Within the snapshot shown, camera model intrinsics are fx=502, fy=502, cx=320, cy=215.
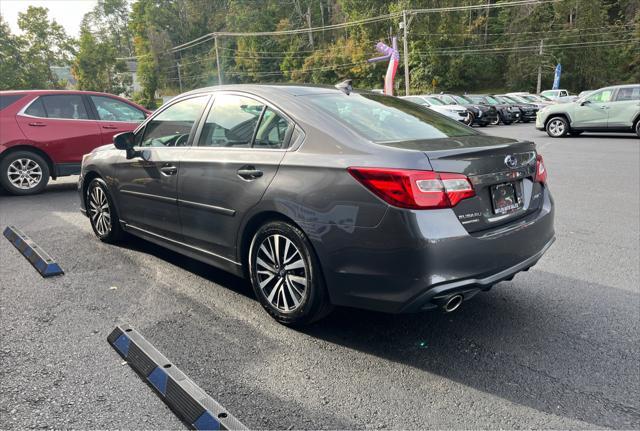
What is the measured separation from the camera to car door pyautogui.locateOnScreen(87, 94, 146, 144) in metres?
8.97

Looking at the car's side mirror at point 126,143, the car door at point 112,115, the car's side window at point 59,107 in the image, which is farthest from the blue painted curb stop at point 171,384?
Answer: the car's side window at point 59,107

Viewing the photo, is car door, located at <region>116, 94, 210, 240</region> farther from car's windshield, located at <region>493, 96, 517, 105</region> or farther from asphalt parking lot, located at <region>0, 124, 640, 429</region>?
car's windshield, located at <region>493, 96, 517, 105</region>

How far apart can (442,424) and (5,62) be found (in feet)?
168

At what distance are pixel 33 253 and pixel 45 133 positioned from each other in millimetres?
4344

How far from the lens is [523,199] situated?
3256mm

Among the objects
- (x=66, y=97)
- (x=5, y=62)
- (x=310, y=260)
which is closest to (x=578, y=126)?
(x=66, y=97)

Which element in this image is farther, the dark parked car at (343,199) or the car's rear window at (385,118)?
the car's rear window at (385,118)

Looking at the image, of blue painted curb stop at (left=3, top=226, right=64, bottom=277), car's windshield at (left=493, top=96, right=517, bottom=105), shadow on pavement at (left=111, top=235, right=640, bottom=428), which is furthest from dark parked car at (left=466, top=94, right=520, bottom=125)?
blue painted curb stop at (left=3, top=226, right=64, bottom=277)

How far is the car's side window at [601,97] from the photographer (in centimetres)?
1574

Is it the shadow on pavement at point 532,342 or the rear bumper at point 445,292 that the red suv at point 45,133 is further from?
the rear bumper at point 445,292

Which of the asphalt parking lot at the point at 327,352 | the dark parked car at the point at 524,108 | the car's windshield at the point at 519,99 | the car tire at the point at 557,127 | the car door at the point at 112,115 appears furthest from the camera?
the car's windshield at the point at 519,99

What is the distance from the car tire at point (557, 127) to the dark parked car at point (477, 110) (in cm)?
646

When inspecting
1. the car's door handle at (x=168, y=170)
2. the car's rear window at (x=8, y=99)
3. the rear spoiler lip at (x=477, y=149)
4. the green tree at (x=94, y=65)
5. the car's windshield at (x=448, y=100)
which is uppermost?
the green tree at (x=94, y=65)

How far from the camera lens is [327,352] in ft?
10.2
